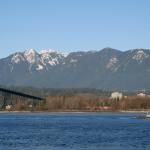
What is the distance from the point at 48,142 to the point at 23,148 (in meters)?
7.67

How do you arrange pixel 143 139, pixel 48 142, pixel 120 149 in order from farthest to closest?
pixel 143 139 < pixel 48 142 < pixel 120 149

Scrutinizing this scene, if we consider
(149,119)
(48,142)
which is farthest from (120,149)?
(149,119)

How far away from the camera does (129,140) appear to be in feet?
244

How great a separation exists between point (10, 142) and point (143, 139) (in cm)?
1541

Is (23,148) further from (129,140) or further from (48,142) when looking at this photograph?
(129,140)

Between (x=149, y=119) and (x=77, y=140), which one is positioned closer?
(x=77, y=140)

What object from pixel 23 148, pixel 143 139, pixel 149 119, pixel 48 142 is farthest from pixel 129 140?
pixel 149 119

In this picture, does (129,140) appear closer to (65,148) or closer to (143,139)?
(143,139)

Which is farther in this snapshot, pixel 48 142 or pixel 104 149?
pixel 48 142

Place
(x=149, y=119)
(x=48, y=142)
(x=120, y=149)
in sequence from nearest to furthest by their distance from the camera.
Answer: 1. (x=120, y=149)
2. (x=48, y=142)
3. (x=149, y=119)

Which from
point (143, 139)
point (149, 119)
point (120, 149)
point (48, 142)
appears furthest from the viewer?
point (149, 119)

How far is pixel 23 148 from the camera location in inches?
2512

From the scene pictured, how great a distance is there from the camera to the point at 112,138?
77688mm

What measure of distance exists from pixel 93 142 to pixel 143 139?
24.4 feet
